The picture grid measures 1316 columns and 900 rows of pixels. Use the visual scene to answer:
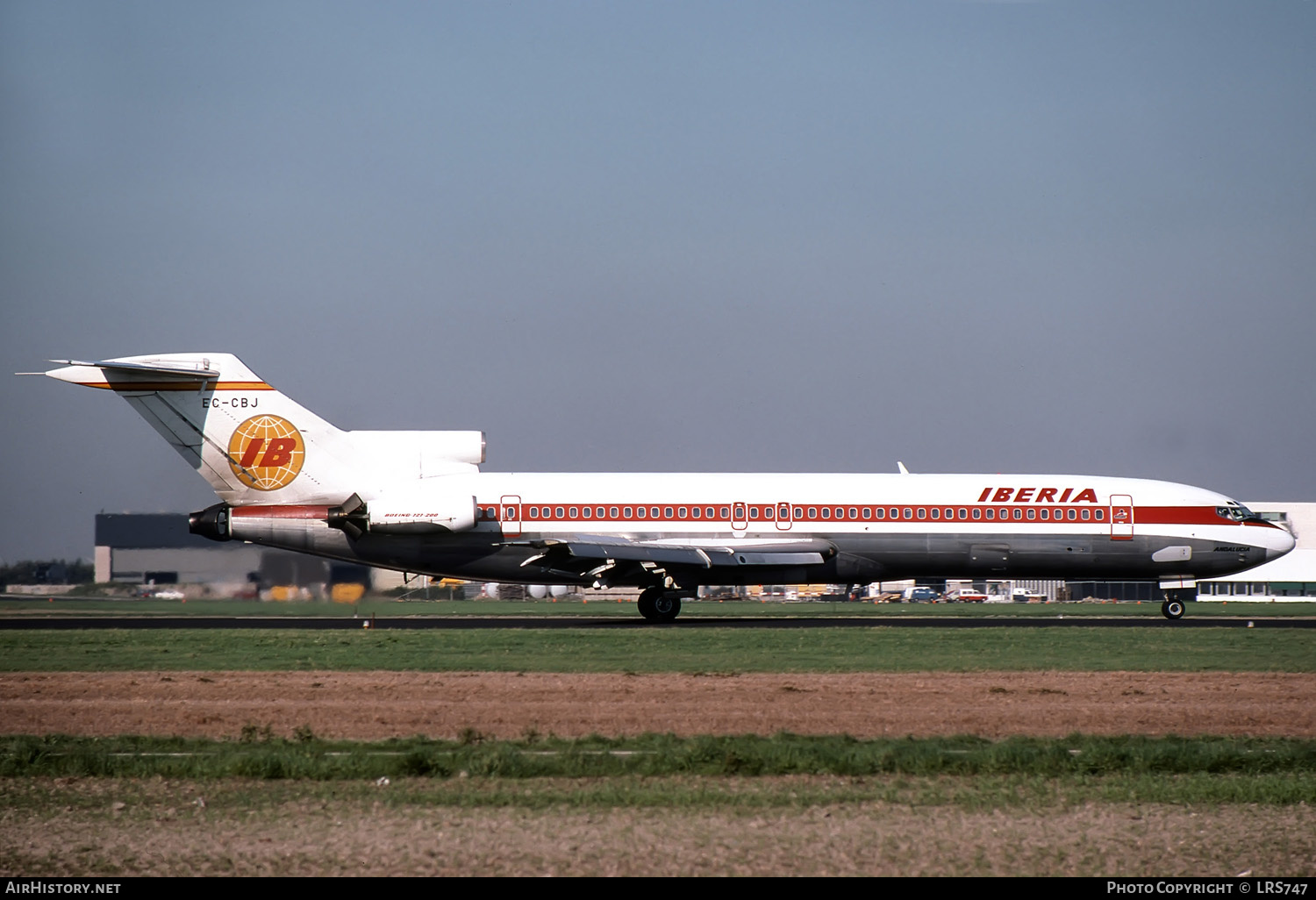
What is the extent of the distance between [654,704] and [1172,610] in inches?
969

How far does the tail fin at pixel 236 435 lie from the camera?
31344mm

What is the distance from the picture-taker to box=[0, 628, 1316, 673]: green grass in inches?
813

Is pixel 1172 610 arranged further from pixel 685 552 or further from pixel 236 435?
pixel 236 435

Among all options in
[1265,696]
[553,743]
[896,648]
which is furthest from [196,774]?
[896,648]

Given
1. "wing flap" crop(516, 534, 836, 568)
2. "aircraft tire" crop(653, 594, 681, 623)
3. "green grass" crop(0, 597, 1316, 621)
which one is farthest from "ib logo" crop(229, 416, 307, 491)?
"aircraft tire" crop(653, 594, 681, 623)

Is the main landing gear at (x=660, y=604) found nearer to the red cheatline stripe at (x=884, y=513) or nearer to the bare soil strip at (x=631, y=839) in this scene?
the red cheatline stripe at (x=884, y=513)

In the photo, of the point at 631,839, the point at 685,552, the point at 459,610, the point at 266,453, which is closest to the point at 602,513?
the point at 685,552

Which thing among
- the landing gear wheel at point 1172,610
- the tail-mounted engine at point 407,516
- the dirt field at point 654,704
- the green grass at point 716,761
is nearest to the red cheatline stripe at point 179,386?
the tail-mounted engine at point 407,516

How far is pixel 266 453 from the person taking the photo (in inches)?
1238

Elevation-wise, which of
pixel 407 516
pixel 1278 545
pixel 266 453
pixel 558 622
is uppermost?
pixel 266 453

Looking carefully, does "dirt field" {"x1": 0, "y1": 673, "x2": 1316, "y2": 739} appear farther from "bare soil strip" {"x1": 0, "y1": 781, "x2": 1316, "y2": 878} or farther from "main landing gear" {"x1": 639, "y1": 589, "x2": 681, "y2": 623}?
"main landing gear" {"x1": 639, "y1": 589, "x2": 681, "y2": 623}

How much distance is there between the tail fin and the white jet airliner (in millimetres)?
31
